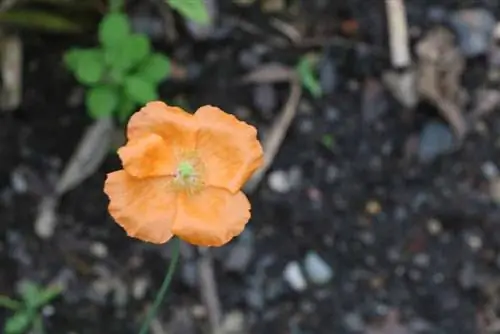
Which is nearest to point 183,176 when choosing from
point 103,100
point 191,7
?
point 191,7

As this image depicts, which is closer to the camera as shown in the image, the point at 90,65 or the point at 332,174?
the point at 90,65

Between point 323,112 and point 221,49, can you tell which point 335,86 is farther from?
point 221,49

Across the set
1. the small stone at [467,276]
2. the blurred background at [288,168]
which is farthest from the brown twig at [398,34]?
the small stone at [467,276]

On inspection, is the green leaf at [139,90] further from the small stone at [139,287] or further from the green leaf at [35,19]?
the small stone at [139,287]

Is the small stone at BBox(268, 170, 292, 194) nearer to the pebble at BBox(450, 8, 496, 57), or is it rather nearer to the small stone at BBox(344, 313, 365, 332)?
the small stone at BBox(344, 313, 365, 332)

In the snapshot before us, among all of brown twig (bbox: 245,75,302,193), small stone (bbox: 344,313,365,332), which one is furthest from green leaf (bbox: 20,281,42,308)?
small stone (bbox: 344,313,365,332)

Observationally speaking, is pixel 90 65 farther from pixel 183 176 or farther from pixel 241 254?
pixel 183 176

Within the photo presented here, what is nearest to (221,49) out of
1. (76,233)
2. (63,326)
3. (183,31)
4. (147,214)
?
(183,31)
